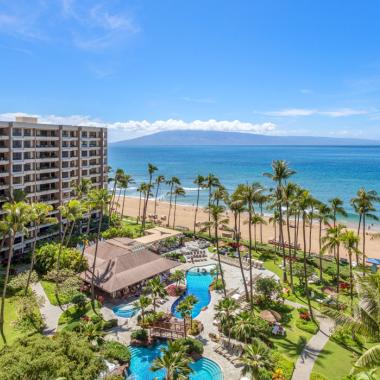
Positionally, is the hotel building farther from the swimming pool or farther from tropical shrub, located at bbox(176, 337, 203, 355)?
tropical shrub, located at bbox(176, 337, 203, 355)

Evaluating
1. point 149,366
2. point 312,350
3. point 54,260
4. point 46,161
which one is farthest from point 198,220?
point 149,366

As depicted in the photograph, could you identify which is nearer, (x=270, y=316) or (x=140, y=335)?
(x=140, y=335)

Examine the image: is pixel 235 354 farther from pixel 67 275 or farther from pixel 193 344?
pixel 67 275

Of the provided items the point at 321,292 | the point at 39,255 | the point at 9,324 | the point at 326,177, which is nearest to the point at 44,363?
the point at 9,324

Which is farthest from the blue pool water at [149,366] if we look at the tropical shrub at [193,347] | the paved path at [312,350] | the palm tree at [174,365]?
the paved path at [312,350]

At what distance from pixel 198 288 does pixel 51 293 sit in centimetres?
1787

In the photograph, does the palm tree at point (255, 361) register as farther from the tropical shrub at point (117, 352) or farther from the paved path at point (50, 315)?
the paved path at point (50, 315)

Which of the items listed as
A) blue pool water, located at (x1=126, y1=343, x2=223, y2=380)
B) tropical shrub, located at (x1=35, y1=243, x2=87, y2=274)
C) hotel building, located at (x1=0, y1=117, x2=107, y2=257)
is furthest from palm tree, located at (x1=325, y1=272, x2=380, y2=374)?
hotel building, located at (x1=0, y1=117, x2=107, y2=257)

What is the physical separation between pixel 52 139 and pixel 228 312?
43.5 metres

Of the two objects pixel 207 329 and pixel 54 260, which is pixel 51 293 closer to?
pixel 54 260

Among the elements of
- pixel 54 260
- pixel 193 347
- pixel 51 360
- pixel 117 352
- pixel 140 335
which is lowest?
pixel 140 335

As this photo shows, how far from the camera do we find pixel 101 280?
37906 millimetres

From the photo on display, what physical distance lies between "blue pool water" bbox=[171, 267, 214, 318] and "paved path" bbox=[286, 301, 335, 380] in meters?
11.5

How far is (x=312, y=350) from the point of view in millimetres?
29250
